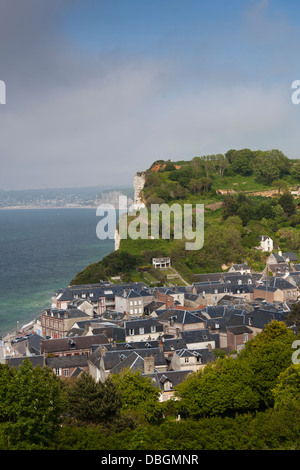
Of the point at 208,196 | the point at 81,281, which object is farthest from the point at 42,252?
the point at 81,281

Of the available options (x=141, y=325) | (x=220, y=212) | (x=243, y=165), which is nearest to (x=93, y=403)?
(x=141, y=325)

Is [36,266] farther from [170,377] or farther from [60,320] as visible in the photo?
[170,377]

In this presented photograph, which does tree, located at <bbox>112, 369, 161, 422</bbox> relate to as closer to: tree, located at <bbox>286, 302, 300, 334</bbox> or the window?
the window

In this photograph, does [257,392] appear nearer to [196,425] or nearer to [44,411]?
[196,425]

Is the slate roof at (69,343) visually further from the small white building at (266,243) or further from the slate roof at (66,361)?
the small white building at (266,243)

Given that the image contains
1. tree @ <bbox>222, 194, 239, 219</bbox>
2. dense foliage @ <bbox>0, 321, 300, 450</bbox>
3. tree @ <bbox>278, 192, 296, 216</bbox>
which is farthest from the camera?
tree @ <bbox>278, 192, 296, 216</bbox>

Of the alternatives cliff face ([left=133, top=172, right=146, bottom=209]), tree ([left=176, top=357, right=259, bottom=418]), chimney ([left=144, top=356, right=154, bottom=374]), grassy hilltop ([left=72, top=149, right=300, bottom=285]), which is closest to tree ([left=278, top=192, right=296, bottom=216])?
→ grassy hilltop ([left=72, top=149, right=300, bottom=285])
